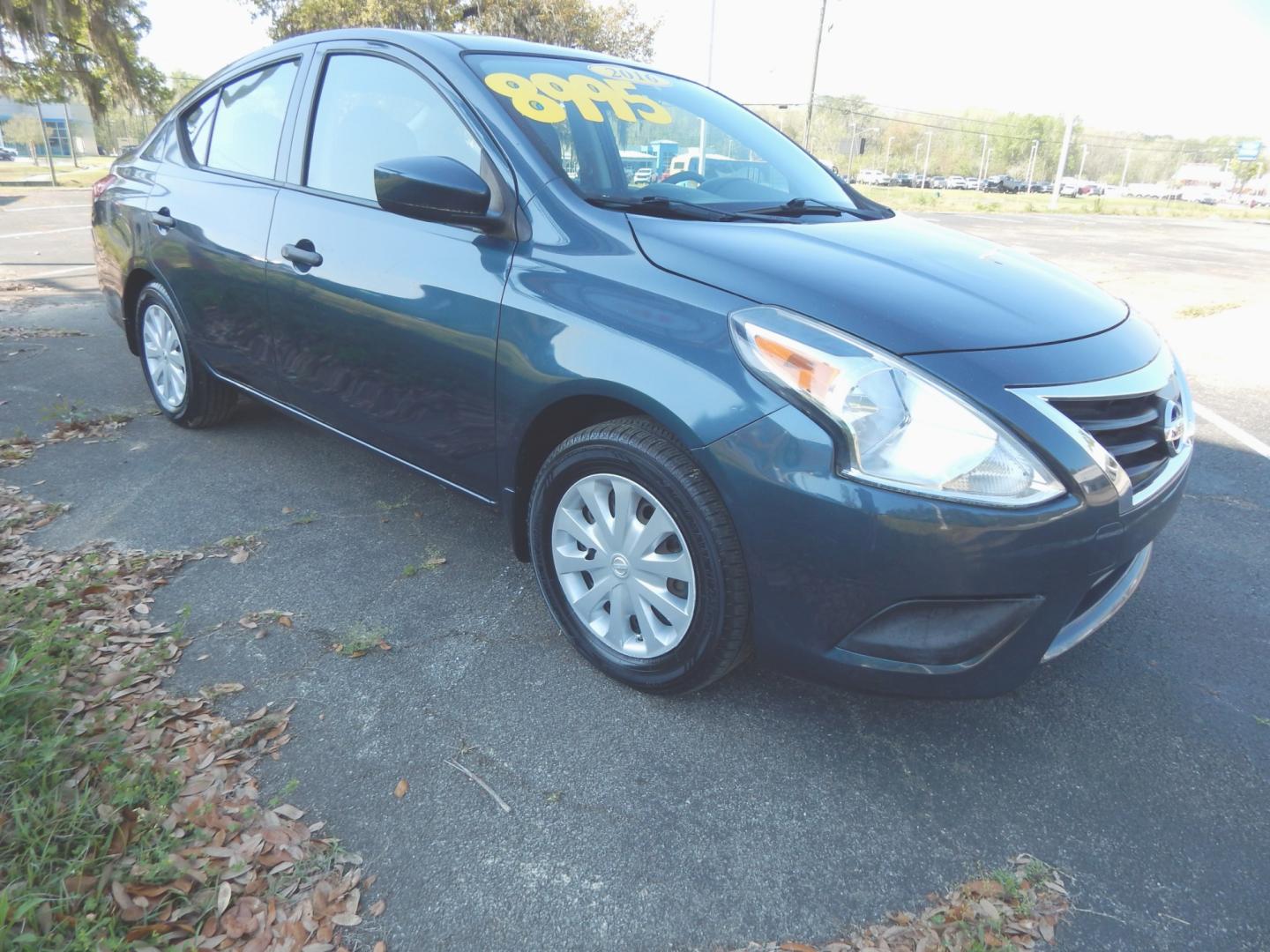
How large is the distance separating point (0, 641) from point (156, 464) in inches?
67.2

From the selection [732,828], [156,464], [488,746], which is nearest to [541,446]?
[488,746]

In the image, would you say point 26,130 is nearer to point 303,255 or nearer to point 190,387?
point 190,387

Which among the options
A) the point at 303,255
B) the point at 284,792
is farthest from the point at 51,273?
the point at 284,792

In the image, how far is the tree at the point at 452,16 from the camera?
2348cm

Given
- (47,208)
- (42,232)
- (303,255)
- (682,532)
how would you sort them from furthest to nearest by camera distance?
(47,208) < (42,232) < (303,255) < (682,532)

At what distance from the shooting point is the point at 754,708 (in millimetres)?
2295

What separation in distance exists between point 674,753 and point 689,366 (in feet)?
3.20

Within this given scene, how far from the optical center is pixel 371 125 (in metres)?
2.85

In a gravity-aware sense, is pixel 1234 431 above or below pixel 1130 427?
below

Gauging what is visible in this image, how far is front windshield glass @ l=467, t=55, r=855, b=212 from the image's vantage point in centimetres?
251

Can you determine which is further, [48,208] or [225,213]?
[48,208]

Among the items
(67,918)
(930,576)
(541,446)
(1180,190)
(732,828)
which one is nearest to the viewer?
(67,918)

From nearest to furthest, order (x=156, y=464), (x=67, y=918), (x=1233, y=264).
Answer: (x=67, y=918) < (x=156, y=464) < (x=1233, y=264)

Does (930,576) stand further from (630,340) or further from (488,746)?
(488,746)
